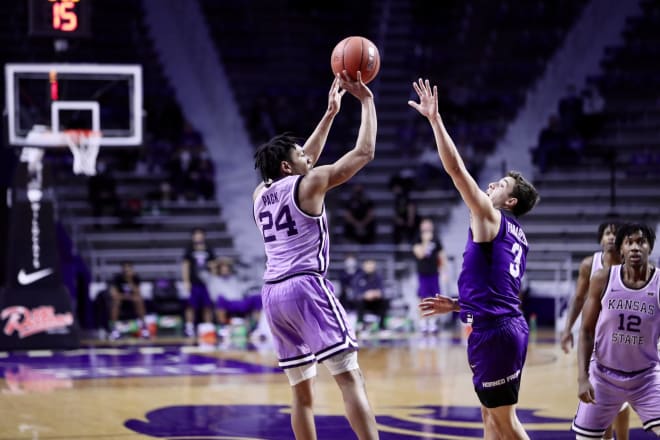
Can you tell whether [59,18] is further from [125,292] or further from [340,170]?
[340,170]

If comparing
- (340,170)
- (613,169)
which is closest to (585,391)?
(340,170)

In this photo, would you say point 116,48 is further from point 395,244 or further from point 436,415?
point 436,415

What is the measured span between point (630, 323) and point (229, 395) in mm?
4749

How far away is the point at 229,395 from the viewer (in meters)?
9.59

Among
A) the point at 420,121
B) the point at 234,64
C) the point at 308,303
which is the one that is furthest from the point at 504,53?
the point at 308,303

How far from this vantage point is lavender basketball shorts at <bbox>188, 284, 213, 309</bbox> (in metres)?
15.8

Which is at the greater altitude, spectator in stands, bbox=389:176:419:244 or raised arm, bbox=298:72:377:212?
raised arm, bbox=298:72:377:212

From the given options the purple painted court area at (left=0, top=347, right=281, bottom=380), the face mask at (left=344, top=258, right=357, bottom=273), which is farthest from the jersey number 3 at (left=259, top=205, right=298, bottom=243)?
the face mask at (left=344, top=258, right=357, bottom=273)

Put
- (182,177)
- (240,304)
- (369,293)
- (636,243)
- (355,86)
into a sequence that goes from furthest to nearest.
→ (182,177), (369,293), (240,304), (355,86), (636,243)

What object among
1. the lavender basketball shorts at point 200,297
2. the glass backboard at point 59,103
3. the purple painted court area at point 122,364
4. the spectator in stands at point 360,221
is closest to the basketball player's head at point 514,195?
the purple painted court area at point 122,364

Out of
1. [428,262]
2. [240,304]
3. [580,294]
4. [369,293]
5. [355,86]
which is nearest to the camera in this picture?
[355,86]

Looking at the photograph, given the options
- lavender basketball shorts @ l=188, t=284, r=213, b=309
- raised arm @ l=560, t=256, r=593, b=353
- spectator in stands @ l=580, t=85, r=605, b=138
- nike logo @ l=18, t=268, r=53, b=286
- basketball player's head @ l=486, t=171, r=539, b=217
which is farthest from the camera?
spectator in stands @ l=580, t=85, r=605, b=138

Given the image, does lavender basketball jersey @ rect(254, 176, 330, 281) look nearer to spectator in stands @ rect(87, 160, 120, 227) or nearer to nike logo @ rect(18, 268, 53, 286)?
nike logo @ rect(18, 268, 53, 286)

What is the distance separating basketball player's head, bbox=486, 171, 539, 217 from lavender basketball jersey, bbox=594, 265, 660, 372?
2.23 feet
